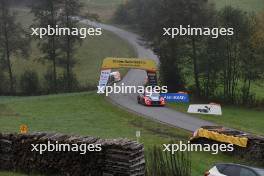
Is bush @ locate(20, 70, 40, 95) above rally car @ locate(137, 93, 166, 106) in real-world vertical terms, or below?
above

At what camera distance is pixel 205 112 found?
161ft

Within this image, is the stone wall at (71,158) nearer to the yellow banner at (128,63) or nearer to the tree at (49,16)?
the yellow banner at (128,63)

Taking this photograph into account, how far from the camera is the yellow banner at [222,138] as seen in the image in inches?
1203

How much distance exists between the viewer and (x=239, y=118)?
48.9m

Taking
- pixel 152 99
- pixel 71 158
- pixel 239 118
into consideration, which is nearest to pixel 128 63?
pixel 152 99

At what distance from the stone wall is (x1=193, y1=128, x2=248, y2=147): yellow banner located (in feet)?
35.9

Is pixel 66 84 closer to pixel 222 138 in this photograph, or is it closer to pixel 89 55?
pixel 89 55

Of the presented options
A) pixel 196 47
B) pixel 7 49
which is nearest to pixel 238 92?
pixel 196 47

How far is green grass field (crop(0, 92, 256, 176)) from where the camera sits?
3612 cm

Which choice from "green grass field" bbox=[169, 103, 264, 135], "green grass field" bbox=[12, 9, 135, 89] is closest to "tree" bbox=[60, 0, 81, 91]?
"green grass field" bbox=[12, 9, 135, 89]

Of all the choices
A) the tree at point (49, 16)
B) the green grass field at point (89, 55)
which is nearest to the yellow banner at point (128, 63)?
the tree at point (49, 16)

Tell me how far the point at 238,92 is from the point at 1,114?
25526mm

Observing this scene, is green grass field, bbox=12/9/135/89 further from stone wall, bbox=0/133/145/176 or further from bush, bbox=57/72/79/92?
stone wall, bbox=0/133/145/176

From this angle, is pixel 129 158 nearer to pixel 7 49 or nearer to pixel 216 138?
pixel 216 138
